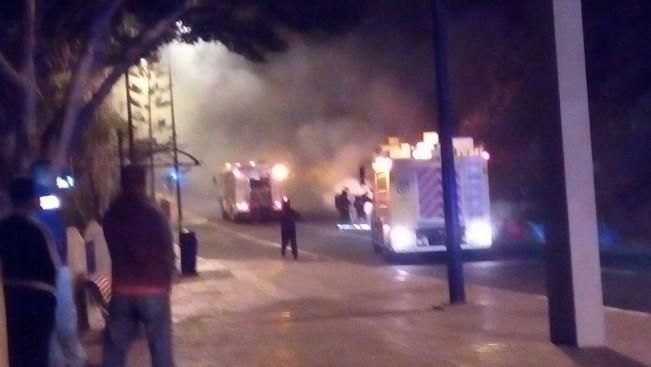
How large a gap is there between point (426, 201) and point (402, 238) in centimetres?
103

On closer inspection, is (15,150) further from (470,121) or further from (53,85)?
(470,121)

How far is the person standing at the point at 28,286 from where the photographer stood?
8.01m

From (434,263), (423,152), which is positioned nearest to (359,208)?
(423,152)

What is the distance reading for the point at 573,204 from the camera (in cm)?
1161

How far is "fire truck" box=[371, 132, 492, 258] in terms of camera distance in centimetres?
2856

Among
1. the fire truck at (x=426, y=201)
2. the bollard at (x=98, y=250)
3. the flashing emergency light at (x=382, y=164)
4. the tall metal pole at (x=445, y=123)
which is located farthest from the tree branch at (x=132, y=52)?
the flashing emergency light at (x=382, y=164)

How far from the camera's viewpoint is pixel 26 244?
814cm

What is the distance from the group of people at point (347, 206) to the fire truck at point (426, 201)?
1315cm

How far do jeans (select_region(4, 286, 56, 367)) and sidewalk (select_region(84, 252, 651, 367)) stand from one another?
13.4 ft

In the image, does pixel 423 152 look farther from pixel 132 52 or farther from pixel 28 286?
pixel 28 286

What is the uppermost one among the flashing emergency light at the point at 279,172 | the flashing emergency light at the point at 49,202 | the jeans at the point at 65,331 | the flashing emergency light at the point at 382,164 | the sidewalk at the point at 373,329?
the flashing emergency light at the point at 279,172

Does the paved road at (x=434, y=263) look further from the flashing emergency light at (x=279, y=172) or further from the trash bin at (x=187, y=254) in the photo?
the flashing emergency light at (x=279, y=172)

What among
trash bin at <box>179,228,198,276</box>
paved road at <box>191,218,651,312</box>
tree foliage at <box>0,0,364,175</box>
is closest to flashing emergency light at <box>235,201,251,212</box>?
paved road at <box>191,218,651,312</box>

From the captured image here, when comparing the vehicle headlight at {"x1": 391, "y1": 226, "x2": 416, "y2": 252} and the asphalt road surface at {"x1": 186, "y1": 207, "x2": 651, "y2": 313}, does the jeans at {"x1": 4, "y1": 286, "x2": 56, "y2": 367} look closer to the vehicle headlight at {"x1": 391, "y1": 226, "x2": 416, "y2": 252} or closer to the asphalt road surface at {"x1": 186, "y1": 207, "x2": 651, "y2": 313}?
the asphalt road surface at {"x1": 186, "y1": 207, "x2": 651, "y2": 313}
